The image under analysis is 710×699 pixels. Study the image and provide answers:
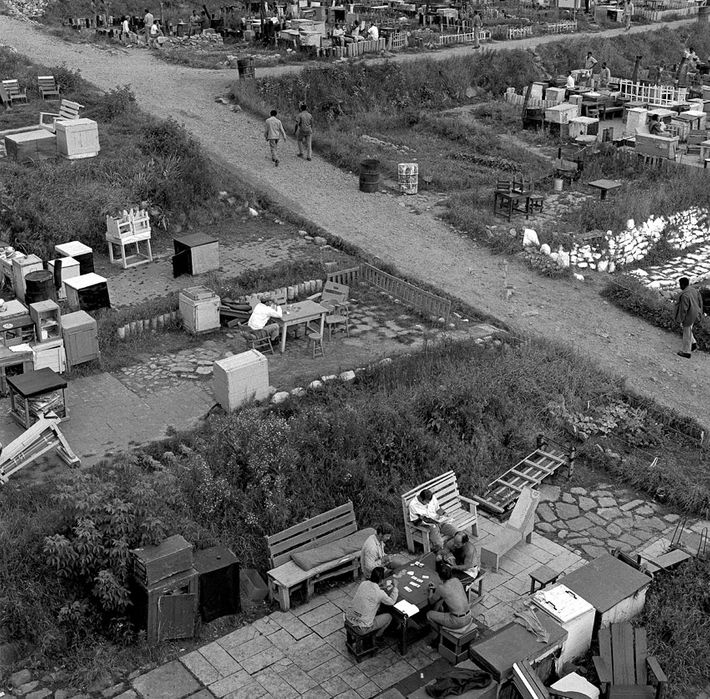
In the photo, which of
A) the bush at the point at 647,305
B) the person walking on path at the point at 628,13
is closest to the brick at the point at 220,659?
the bush at the point at 647,305

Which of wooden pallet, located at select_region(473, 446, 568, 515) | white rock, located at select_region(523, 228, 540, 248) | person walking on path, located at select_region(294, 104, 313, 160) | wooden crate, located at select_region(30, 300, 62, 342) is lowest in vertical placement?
wooden pallet, located at select_region(473, 446, 568, 515)

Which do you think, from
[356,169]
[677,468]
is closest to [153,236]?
[356,169]

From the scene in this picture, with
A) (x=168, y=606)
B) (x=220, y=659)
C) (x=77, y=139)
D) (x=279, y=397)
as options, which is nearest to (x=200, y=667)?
(x=220, y=659)

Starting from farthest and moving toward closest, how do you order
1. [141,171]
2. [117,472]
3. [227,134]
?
[227,134], [141,171], [117,472]

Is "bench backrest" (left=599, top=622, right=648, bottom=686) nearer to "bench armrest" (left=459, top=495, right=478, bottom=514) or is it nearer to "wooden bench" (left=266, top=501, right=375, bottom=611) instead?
"bench armrest" (left=459, top=495, right=478, bottom=514)

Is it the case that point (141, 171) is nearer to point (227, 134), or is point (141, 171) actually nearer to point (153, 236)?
point (153, 236)

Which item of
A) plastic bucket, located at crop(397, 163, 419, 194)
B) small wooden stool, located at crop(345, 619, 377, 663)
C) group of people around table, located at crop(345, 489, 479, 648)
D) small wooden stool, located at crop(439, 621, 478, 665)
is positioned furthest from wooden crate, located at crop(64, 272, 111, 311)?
small wooden stool, located at crop(439, 621, 478, 665)

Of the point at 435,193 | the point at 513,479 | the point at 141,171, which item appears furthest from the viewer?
the point at 435,193
